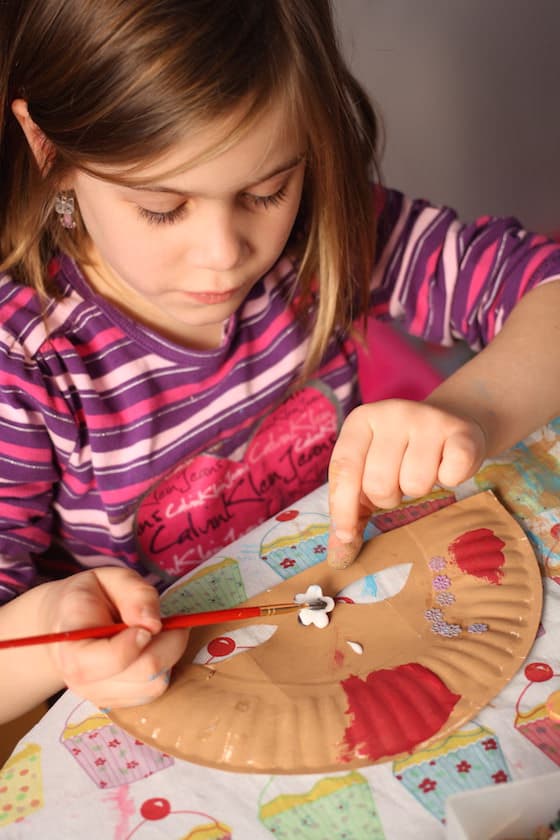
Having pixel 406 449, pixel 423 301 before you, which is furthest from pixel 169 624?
pixel 423 301

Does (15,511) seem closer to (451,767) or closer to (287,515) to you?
(287,515)

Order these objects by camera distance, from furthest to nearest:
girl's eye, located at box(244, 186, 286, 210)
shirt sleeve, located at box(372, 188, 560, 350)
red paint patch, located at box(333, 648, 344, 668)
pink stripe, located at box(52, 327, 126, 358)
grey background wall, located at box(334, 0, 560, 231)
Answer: grey background wall, located at box(334, 0, 560, 231) < shirt sleeve, located at box(372, 188, 560, 350) < pink stripe, located at box(52, 327, 126, 358) < girl's eye, located at box(244, 186, 286, 210) < red paint patch, located at box(333, 648, 344, 668)

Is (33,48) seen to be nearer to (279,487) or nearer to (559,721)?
(279,487)

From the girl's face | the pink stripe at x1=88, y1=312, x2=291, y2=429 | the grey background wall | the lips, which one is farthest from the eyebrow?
the grey background wall

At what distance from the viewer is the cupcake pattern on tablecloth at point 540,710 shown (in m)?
0.55

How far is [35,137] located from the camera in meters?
0.75

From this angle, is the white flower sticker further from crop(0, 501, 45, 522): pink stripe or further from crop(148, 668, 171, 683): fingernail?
crop(0, 501, 45, 522): pink stripe

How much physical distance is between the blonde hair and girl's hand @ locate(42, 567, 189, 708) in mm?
301

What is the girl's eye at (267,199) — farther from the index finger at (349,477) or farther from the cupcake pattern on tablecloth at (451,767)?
the cupcake pattern on tablecloth at (451,767)

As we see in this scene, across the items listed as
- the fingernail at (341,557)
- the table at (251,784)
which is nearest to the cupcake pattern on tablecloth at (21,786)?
the table at (251,784)

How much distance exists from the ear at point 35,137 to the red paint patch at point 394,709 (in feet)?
1.58

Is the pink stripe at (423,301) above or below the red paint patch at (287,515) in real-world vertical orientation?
above

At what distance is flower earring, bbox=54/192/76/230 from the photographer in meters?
0.79

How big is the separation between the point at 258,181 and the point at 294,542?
28cm
